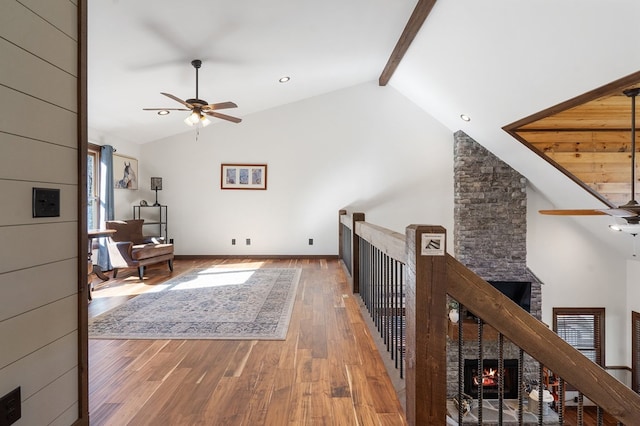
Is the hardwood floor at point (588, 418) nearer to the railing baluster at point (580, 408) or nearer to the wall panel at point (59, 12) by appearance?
the railing baluster at point (580, 408)

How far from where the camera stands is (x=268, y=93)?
578cm

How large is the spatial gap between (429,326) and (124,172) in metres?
6.18

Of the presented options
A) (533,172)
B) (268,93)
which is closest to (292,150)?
(268,93)

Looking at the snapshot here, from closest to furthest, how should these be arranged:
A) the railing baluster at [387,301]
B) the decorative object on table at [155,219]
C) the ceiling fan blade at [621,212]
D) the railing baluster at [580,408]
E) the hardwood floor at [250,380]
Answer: the railing baluster at [580,408] < the hardwood floor at [250,380] < the railing baluster at [387,301] < the ceiling fan blade at [621,212] < the decorative object on table at [155,219]

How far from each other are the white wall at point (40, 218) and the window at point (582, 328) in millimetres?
7642

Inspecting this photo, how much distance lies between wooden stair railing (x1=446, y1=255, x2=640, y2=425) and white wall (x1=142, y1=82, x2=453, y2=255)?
5.38 meters

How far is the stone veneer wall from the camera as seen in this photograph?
641cm

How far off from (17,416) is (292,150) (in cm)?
576

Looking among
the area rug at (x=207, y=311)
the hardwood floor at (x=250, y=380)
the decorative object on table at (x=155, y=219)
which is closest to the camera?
the hardwood floor at (x=250, y=380)

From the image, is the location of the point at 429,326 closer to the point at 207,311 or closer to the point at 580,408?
the point at 580,408

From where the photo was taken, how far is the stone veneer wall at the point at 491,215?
21.0 ft

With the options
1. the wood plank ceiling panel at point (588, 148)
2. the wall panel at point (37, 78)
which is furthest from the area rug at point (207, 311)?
the wood plank ceiling panel at point (588, 148)

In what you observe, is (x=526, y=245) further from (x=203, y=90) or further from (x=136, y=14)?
(x=136, y=14)

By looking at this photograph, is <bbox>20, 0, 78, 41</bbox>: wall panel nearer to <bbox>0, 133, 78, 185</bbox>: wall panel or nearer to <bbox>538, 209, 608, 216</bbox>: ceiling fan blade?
<bbox>0, 133, 78, 185</bbox>: wall panel
